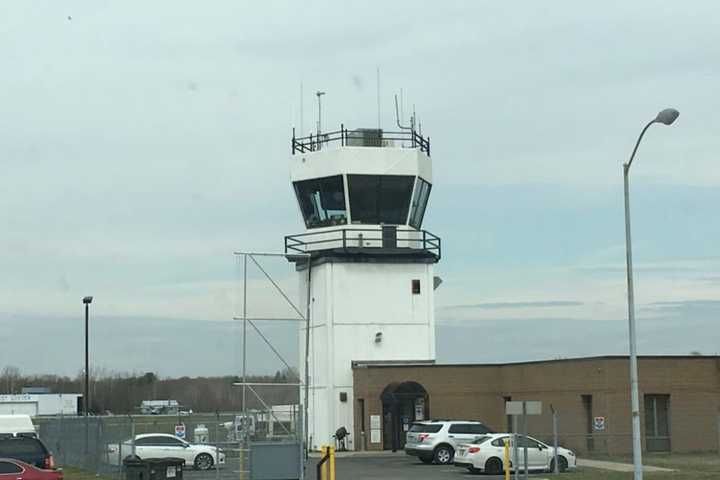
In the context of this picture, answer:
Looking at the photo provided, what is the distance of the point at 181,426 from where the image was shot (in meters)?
38.9

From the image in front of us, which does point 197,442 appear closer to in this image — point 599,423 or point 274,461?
point 274,461

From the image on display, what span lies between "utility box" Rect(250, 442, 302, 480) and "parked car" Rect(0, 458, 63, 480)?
5380 mm

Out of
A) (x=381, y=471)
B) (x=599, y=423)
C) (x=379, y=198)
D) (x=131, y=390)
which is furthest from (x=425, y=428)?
(x=131, y=390)

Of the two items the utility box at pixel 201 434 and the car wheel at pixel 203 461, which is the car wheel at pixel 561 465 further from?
the car wheel at pixel 203 461

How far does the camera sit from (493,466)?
37781 mm

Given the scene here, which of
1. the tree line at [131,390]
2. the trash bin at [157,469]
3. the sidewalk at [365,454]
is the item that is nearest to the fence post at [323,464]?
the trash bin at [157,469]

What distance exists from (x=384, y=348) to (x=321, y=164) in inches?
355

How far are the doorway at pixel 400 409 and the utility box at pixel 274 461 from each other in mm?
21332

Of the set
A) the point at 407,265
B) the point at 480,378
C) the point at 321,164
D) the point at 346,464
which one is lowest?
the point at 346,464

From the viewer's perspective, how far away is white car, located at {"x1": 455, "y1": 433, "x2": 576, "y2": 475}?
37656mm

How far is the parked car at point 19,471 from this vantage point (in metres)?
25.9

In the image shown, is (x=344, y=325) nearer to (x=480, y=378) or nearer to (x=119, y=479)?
(x=480, y=378)

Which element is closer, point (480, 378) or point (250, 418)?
point (250, 418)

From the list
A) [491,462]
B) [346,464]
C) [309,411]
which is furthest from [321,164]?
[491,462]
